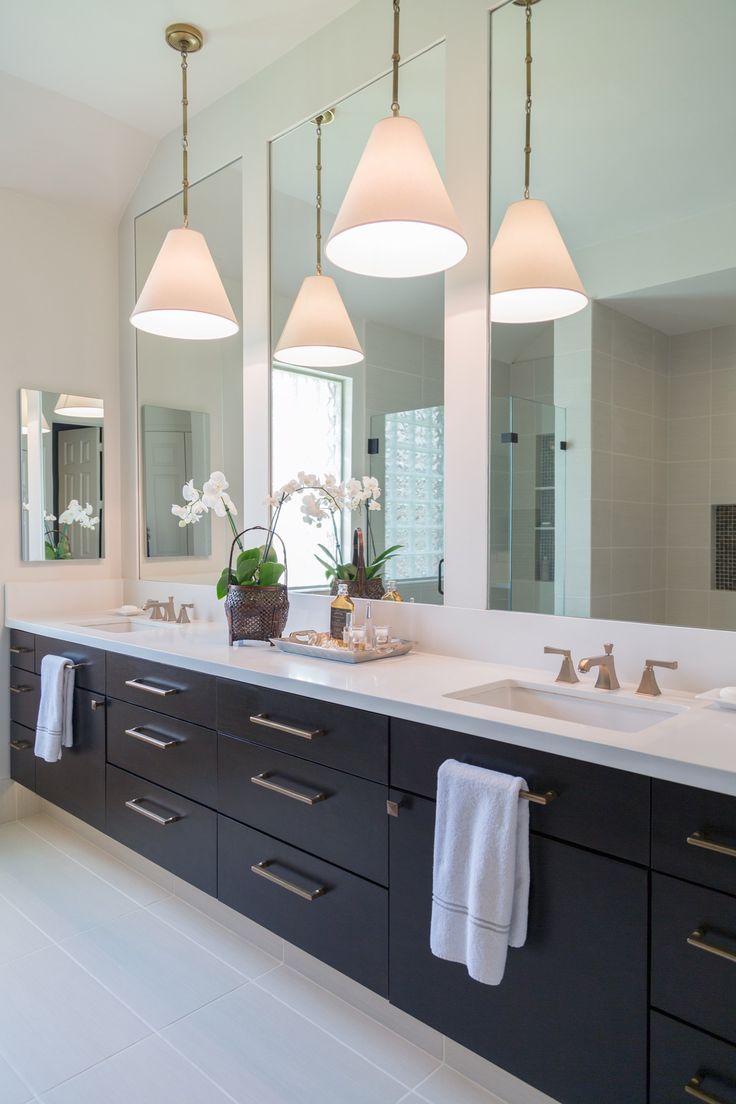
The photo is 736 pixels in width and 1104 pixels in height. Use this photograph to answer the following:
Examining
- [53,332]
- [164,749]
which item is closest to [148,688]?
[164,749]

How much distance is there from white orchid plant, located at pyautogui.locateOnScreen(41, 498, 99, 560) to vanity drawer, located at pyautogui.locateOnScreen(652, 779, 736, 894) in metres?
2.80

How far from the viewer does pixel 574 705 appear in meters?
1.72

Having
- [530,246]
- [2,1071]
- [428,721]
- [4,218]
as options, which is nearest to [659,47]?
[530,246]

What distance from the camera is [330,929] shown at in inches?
68.2

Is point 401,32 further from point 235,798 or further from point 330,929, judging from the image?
point 330,929

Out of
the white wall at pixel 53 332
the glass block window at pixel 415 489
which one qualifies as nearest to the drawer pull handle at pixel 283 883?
the glass block window at pixel 415 489

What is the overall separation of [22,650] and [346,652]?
169 cm

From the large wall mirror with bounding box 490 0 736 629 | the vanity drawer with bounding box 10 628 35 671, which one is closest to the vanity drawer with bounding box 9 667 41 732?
the vanity drawer with bounding box 10 628 35 671

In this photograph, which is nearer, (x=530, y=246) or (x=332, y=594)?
(x=530, y=246)

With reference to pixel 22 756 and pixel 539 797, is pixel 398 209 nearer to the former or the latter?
pixel 539 797

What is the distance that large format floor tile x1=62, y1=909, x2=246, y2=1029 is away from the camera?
6.32ft

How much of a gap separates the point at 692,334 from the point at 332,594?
4.50 feet

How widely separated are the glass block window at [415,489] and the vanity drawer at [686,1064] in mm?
1284

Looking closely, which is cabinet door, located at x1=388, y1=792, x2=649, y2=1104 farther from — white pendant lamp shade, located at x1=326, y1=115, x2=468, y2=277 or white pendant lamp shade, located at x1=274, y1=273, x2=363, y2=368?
white pendant lamp shade, located at x1=274, y1=273, x2=363, y2=368
